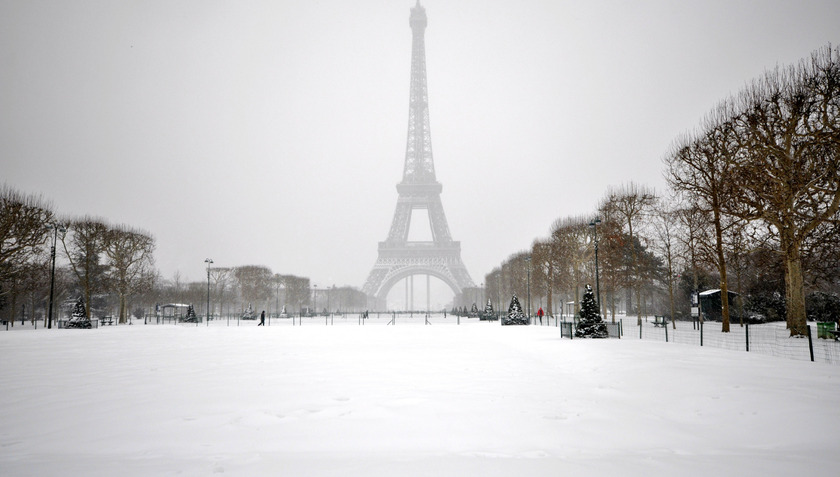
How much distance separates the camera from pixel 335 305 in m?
110

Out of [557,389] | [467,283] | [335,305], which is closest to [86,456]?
[557,389]

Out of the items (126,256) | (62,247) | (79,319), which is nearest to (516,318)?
(79,319)

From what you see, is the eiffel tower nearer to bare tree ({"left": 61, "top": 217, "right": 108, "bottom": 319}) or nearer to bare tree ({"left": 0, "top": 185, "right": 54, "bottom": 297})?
bare tree ({"left": 61, "top": 217, "right": 108, "bottom": 319})

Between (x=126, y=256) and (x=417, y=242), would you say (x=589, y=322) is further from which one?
(x=417, y=242)

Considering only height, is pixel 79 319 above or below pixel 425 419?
below

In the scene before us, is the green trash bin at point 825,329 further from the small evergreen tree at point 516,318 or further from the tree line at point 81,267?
the tree line at point 81,267

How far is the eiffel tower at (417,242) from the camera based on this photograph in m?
89.4

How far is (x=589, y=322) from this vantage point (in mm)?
22078

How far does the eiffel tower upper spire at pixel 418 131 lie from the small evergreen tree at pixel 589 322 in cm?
7815

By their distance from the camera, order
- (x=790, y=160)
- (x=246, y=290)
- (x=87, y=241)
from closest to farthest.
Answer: (x=790, y=160) → (x=87, y=241) → (x=246, y=290)

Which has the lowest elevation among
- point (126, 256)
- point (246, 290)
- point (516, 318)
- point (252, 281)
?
point (516, 318)

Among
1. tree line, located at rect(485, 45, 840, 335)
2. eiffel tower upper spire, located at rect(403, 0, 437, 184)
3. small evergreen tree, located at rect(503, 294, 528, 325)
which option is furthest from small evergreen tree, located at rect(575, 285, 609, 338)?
eiffel tower upper spire, located at rect(403, 0, 437, 184)

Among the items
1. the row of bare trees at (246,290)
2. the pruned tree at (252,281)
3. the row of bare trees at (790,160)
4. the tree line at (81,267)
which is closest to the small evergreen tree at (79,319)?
the tree line at (81,267)

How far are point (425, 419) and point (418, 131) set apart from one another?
10383cm
